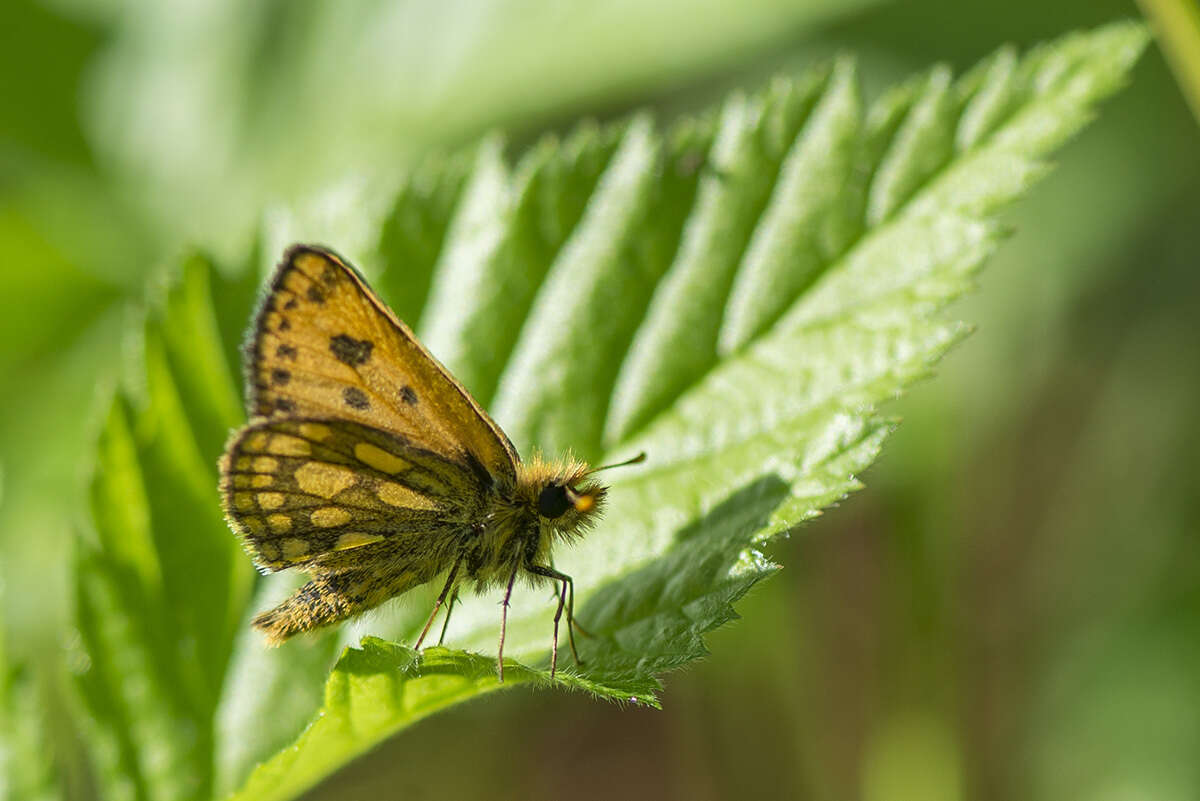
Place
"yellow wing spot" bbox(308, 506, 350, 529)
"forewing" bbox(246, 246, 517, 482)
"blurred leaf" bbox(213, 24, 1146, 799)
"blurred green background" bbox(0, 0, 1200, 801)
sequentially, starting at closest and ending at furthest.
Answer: "blurred leaf" bbox(213, 24, 1146, 799)
"forewing" bbox(246, 246, 517, 482)
"yellow wing spot" bbox(308, 506, 350, 529)
"blurred green background" bbox(0, 0, 1200, 801)

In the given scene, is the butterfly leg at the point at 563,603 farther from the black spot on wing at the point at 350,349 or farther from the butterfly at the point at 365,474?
the black spot on wing at the point at 350,349

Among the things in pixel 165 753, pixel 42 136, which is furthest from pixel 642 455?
pixel 42 136

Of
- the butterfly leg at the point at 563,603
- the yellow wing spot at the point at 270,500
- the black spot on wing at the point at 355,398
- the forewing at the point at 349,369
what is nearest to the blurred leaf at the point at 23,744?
the yellow wing spot at the point at 270,500

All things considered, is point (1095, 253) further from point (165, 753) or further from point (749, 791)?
point (165, 753)

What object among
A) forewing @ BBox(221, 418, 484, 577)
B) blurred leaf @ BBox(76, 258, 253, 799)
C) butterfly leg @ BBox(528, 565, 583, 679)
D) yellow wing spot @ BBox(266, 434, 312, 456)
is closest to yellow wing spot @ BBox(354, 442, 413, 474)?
forewing @ BBox(221, 418, 484, 577)

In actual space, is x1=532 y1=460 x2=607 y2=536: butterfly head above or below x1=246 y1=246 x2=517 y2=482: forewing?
below

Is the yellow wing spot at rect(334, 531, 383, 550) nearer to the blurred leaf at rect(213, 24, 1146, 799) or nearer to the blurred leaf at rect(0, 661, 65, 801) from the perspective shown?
the blurred leaf at rect(213, 24, 1146, 799)

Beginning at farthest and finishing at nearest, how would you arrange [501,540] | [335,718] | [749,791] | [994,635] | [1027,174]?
[994,635], [749,791], [501,540], [1027,174], [335,718]
